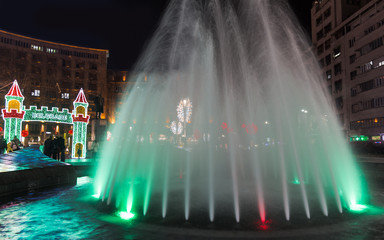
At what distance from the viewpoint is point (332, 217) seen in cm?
693

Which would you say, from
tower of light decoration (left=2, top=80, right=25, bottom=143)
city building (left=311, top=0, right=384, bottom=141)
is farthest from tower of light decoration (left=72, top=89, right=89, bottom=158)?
city building (left=311, top=0, right=384, bottom=141)

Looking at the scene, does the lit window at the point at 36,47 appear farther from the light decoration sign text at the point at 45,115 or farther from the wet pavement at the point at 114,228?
the wet pavement at the point at 114,228

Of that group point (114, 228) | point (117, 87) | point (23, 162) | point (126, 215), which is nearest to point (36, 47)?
point (117, 87)

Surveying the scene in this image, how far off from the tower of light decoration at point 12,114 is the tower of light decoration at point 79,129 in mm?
4932

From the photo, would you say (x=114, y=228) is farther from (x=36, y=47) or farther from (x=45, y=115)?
(x=36, y=47)

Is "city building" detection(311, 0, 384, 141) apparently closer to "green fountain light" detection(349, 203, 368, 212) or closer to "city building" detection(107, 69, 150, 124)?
"green fountain light" detection(349, 203, 368, 212)

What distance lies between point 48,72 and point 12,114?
5642 cm

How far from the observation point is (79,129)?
1128 inches

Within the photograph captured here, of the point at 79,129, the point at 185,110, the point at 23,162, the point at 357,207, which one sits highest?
the point at 185,110

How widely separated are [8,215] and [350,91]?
57.2 meters

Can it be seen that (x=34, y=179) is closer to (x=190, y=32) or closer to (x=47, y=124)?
(x=190, y=32)

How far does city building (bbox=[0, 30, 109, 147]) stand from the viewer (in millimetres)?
67312

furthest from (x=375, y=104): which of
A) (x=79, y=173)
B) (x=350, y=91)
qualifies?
(x=79, y=173)

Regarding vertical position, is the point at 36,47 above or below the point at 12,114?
above
